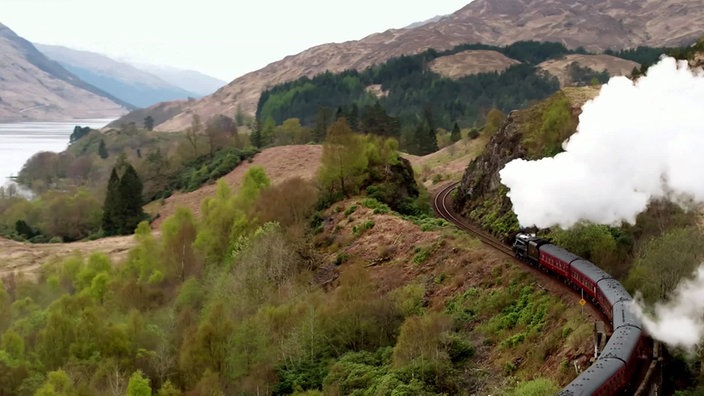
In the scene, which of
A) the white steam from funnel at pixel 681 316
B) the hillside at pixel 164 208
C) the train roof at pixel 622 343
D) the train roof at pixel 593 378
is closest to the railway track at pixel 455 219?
the white steam from funnel at pixel 681 316

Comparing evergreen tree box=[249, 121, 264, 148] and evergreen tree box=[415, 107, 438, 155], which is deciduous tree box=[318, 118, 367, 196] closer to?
evergreen tree box=[249, 121, 264, 148]

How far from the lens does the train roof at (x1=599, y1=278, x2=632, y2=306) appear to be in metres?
29.3

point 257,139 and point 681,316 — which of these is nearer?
point 681,316

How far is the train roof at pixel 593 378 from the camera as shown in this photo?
2172 centimetres

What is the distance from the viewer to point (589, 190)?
122 feet

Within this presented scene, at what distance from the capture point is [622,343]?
25062 millimetres

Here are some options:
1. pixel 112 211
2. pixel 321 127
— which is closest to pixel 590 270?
pixel 112 211

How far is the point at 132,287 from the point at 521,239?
30515mm

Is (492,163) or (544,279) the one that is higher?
(492,163)

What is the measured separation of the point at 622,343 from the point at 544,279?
41.7 feet

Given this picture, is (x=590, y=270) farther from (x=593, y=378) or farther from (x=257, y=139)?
(x=257, y=139)

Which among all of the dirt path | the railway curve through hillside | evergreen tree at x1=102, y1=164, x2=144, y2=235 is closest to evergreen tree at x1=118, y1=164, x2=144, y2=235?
evergreen tree at x1=102, y1=164, x2=144, y2=235

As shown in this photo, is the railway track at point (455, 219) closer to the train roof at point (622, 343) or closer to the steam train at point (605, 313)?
the steam train at point (605, 313)

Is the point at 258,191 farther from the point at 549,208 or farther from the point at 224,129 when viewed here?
the point at 224,129
